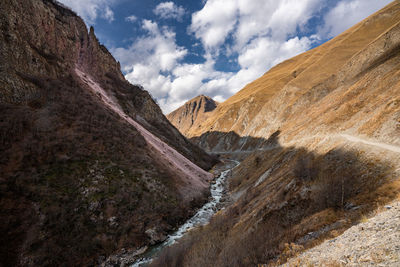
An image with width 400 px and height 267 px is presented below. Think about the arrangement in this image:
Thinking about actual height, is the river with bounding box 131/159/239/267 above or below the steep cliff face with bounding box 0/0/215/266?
below

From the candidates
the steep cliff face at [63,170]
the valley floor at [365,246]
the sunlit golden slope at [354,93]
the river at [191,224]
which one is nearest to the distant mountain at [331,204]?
the valley floor at [365,246]

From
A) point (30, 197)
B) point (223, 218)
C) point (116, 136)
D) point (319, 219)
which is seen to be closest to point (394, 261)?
point (319, 219)

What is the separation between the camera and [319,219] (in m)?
7.40

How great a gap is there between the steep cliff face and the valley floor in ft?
44.6

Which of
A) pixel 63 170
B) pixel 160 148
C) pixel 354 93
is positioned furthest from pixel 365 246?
pixel 160 148

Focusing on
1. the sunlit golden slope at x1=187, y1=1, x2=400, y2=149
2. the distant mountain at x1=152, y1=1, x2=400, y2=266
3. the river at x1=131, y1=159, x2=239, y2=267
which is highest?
the sunlit golden slope at x1=187, y1=1, x2=400, y2=149

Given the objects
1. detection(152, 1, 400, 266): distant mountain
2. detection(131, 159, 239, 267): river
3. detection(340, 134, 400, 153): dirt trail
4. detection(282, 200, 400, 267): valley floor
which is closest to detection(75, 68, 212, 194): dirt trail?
detection(131, 159, 239, 267): river

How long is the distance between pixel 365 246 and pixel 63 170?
20.3 m

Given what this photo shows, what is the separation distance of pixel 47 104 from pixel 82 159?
8467 millimetres

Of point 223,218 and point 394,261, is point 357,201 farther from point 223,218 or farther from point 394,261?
point 223,218

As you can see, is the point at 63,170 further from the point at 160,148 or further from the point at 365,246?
the point at 365,246

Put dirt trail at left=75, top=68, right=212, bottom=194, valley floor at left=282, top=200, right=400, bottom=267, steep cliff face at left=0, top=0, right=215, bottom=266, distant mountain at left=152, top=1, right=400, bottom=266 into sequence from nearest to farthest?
valley floor at left=282, top=200, right=400, bottom=267, distant mountain at left=152, top=1, right=400, bottom=266, steep cliff face at left=0, top=0, right=215, bottom=266, dirt trail at left=75, top=68, right=212, bottom=194

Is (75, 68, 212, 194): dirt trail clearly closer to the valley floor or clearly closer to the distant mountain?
the distant mountain

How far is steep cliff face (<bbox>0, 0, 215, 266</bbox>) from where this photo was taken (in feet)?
39.2
